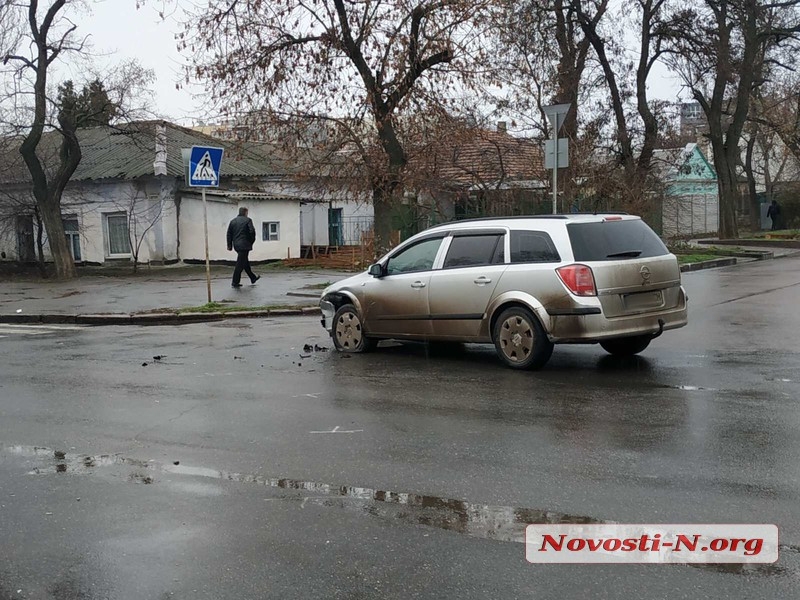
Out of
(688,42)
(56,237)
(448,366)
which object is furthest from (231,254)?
(448,366)

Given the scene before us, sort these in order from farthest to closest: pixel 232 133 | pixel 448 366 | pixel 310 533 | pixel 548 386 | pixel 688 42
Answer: pixel 688 42 < pixel 232 133 < pixel 448 366 < pixel 548 386 < pixel 310 533

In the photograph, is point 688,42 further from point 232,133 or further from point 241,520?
point 241,520

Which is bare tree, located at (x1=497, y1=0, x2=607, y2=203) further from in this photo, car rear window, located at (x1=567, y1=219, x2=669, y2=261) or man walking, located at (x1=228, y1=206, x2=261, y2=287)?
car rear window, located at (x1=567, y1=219, x2=669, y2=261)

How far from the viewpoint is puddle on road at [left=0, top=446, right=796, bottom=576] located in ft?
15.2

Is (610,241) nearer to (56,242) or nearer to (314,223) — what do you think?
(56,242)

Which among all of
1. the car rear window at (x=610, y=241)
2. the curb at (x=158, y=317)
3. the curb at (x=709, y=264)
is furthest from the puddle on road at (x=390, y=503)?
the curb at (x=709, y=264)

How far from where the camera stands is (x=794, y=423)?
6699 mm

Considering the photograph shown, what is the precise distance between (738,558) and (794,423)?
113 inches

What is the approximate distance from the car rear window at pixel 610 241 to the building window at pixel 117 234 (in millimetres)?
25103

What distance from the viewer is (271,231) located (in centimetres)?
3212

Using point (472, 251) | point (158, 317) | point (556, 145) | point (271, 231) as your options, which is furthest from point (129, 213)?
point (472, 251)

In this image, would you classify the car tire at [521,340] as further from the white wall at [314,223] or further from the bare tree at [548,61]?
the white wall at [314,223]

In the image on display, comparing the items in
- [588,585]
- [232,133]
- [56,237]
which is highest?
[232,133]

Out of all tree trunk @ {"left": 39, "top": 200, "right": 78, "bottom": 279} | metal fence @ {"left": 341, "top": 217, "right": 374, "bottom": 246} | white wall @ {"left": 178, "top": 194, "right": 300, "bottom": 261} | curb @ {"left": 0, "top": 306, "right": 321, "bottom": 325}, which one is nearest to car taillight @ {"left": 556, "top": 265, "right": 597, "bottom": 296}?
curb @ {"left": 0, "top": 306, "right": 321, "bottom": 325}
